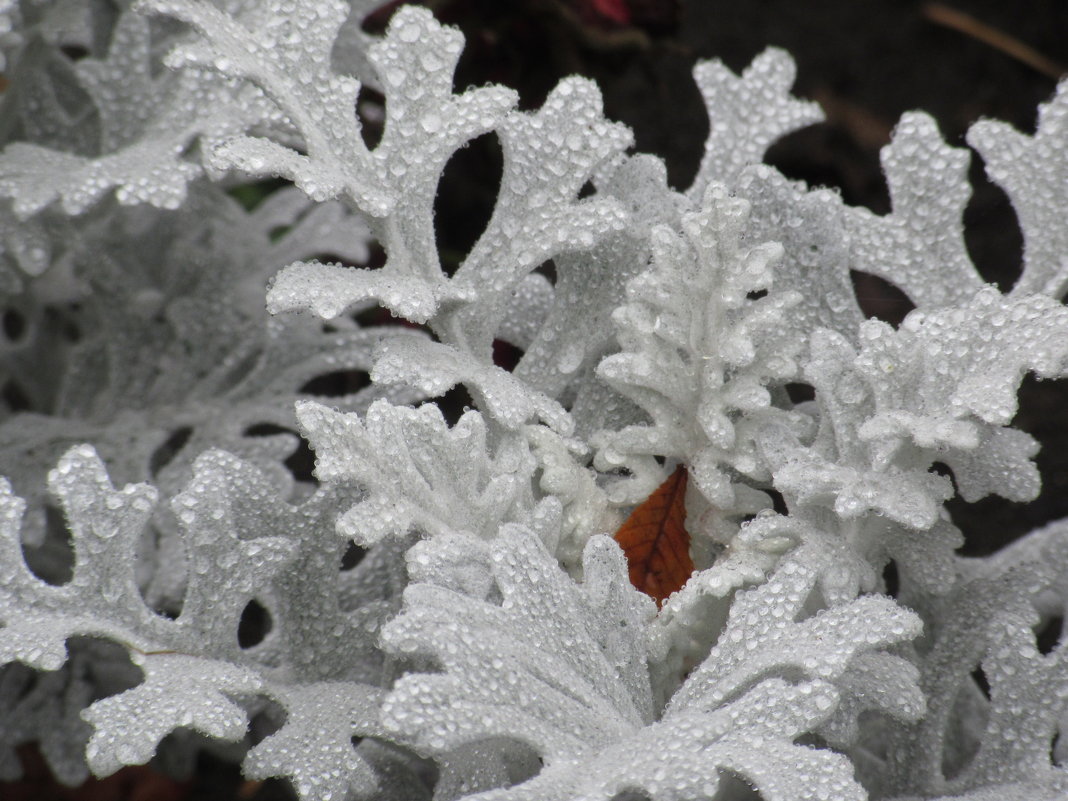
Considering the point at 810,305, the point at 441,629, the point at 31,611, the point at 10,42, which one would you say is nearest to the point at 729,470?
the point at 810,305

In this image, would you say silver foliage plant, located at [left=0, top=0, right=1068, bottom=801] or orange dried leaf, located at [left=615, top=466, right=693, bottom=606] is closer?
silver foliage plant, located at [left=0, top=0, right=1068, bottom=801]

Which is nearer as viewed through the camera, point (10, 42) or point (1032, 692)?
point (1032, 692)

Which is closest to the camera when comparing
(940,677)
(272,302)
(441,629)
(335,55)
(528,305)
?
(441,629)

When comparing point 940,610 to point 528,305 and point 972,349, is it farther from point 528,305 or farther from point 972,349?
point 528,305
